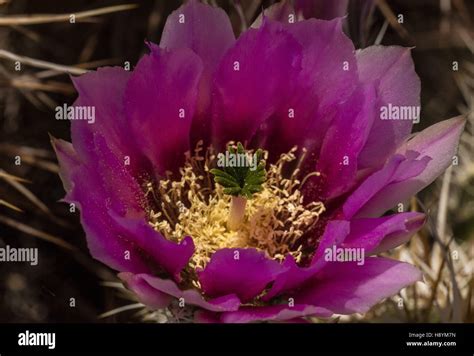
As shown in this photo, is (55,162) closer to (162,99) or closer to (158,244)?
(162,99)

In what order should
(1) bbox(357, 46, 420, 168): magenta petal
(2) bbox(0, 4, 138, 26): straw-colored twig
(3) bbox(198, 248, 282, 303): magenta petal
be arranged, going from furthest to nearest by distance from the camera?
(2) bbox(0, 4, 138, 26): straw-colored twig → (1) bbox(357, 46, 420, 168): magenta petal → (3) bbox(198, 248, 282, 303): magenta petal

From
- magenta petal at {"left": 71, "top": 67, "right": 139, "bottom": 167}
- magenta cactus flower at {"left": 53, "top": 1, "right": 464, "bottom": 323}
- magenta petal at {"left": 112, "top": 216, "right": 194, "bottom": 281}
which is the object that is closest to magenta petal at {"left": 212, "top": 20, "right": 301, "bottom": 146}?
magenta cactus flower at {"left": 53, "top": 1, "right": 464, "bottom": 323}

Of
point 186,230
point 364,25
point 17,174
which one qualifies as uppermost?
point 364,25

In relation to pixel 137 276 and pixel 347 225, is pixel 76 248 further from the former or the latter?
pixel 347 225

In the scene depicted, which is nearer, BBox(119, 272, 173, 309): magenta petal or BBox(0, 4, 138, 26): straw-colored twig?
BBox(119, 272, 173, 309): magenta petal

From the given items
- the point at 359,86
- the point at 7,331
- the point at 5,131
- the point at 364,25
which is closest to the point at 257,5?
the point at 364,25

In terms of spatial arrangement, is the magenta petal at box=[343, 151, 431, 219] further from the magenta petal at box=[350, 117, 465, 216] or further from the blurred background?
the blurred background

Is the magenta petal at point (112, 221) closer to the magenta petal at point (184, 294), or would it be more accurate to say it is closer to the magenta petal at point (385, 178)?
the magenta petal at point (184, 294)
